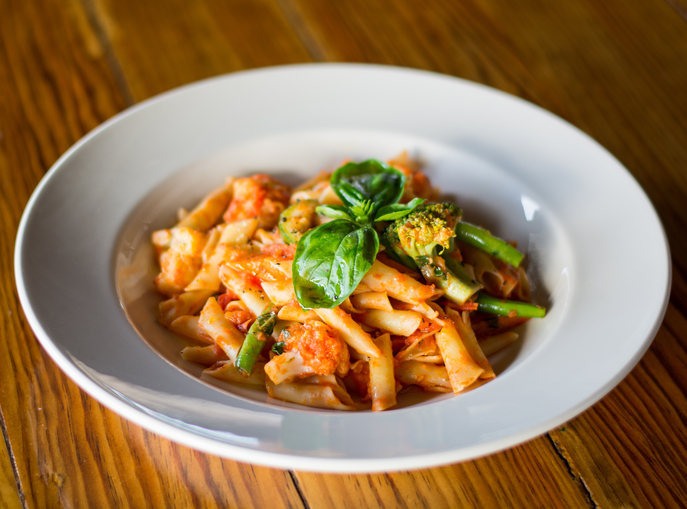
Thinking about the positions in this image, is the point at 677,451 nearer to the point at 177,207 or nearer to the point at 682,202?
the point at 682,202

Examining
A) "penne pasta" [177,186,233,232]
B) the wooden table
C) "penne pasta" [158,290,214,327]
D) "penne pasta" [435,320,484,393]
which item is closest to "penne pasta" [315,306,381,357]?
"penne pasta" [435,320,484,393]

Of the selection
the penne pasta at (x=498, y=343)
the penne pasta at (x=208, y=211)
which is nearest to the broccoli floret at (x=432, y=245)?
the penne pasta at (x=498, y=343)

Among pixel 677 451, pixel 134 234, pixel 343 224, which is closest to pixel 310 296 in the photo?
pixel 343 224

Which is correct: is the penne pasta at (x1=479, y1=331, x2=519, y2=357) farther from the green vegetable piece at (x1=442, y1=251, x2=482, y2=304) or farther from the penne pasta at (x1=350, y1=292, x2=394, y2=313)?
the penne pasta at (x1=350, y1=292, x2=394, y2=313)

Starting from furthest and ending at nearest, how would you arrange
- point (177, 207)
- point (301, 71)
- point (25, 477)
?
point (301, 71)
point (177, 207)
point (25, 477)

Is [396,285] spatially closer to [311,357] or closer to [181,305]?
[311,357]

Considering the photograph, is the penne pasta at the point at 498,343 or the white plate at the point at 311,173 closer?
the white plate at the point at 311,173

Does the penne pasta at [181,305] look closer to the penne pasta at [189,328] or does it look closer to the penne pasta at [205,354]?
the penne pasta at [189,328]

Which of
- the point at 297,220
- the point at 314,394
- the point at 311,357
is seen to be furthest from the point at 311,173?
the point at 314,394
